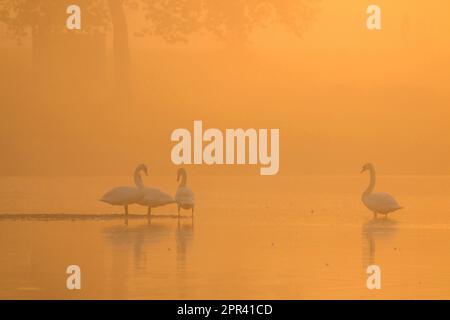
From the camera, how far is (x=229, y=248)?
19297mm

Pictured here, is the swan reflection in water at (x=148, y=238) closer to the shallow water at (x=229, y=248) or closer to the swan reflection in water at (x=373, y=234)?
the shallow water at (x=229, y=248)

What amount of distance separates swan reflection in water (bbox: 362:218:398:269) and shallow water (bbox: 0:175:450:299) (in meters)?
0.02

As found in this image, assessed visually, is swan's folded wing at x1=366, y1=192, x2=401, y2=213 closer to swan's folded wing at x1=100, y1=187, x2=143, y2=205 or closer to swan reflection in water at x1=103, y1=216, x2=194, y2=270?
swan reflection in water at x1=103, y1=216, x2=194, y2=270

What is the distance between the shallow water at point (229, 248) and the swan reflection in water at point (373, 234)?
22 mm

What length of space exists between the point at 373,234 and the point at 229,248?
3.09 metres

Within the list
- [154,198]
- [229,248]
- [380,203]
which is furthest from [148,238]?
[380,203]

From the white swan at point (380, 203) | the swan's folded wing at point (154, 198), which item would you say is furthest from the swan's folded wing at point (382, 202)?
the swan's folded wing at point (154, 198)

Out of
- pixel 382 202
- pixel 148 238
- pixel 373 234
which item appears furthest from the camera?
pixel 382 202

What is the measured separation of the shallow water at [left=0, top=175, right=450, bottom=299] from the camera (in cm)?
1542

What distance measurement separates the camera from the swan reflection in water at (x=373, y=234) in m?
18.4

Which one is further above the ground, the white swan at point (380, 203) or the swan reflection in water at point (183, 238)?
the white swan at point (380, 203)

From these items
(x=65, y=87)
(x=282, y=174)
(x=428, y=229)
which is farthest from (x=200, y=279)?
(x=65, y=87)

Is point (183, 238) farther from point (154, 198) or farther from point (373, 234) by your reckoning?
point (154, 198)
